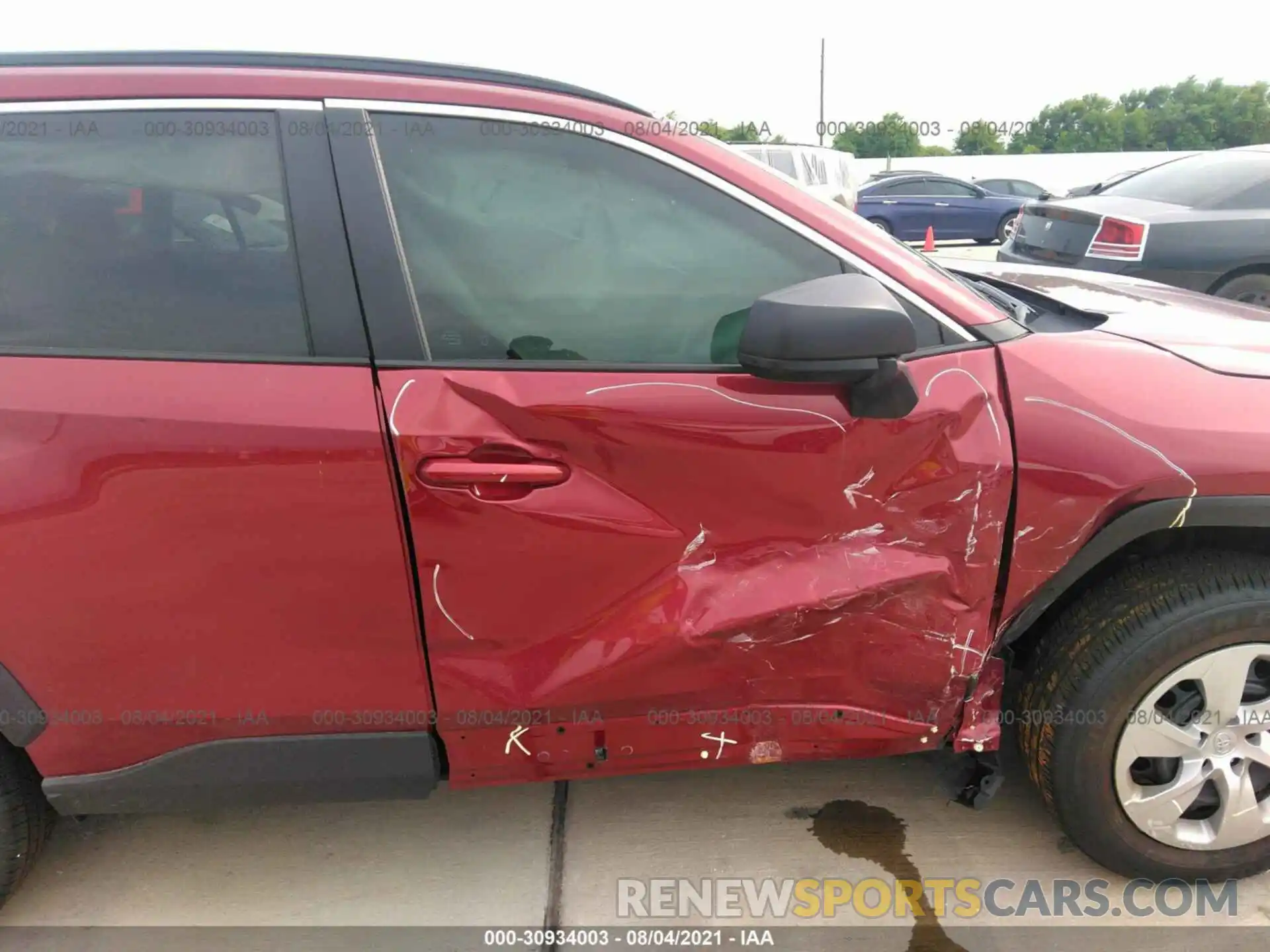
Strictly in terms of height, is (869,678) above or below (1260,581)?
below

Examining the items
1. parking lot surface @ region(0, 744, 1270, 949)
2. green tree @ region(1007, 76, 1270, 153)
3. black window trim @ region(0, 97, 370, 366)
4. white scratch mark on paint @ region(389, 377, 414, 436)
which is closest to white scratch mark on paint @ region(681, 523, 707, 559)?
white scratch mark on paint @ region(389, 377, 414, 436)

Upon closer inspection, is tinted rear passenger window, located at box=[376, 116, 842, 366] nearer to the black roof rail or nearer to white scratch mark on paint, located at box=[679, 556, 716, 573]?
the black roof rail

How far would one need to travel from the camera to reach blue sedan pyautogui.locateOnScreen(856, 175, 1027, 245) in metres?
15.8

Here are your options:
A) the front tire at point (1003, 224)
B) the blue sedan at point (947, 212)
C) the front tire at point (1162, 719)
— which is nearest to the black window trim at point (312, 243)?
the front tire at point (1162, 719)

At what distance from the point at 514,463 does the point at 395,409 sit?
25 centimetres

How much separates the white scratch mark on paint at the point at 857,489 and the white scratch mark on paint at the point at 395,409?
906 millimetres

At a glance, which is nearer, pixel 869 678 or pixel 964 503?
pixel 964 503

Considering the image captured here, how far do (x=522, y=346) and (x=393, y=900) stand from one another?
149 centimetres

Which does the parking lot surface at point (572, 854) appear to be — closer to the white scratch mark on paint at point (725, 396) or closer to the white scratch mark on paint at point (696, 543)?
the white scratch mark on paint at point (696, 543)

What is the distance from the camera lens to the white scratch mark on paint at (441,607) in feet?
5.49

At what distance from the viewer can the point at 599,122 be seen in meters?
1.69

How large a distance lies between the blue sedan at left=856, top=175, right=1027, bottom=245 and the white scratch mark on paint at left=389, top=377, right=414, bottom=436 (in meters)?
15.5

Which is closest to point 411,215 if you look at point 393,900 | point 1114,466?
point 1114,466

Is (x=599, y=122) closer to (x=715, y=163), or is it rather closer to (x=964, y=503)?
(x=715, y=163)
